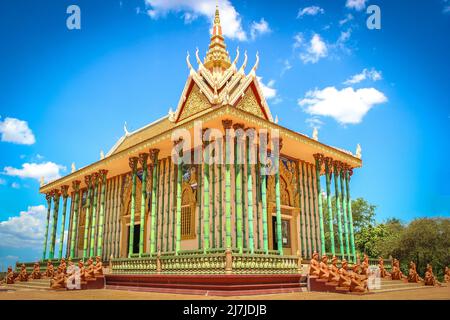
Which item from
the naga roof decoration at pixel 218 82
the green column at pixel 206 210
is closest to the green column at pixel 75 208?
the naga roof decoration at pixel 218 82

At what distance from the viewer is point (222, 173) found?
13188mm

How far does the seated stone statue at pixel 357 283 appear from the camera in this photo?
999 centimetres

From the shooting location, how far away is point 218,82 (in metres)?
16.5

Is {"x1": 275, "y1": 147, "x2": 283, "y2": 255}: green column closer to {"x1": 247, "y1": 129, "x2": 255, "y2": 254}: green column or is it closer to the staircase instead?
{"x1": 247, "y1": 129, "x2": 255, "y2": 254}: green column

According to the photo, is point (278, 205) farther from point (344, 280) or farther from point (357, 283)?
point (357, 283)

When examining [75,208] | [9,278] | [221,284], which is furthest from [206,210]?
[75,208]

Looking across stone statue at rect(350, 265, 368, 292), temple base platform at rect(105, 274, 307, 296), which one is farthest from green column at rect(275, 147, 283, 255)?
stone statue at rect(350, 265, 368, 292)

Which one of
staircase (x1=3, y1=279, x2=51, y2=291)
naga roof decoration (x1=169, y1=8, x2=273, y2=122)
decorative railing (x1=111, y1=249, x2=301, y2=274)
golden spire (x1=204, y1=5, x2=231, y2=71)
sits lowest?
staircase (x1=3, y1=279, x2=51, y2=291)

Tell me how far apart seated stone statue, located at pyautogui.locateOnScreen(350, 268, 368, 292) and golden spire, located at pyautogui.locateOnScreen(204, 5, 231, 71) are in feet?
37.2

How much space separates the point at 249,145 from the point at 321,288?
206 inches

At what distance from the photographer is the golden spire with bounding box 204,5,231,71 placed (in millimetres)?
18062

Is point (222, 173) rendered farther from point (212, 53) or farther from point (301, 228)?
point (212, 53)

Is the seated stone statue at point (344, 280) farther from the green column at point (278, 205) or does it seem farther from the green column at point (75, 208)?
the green column at point (75, 208)
